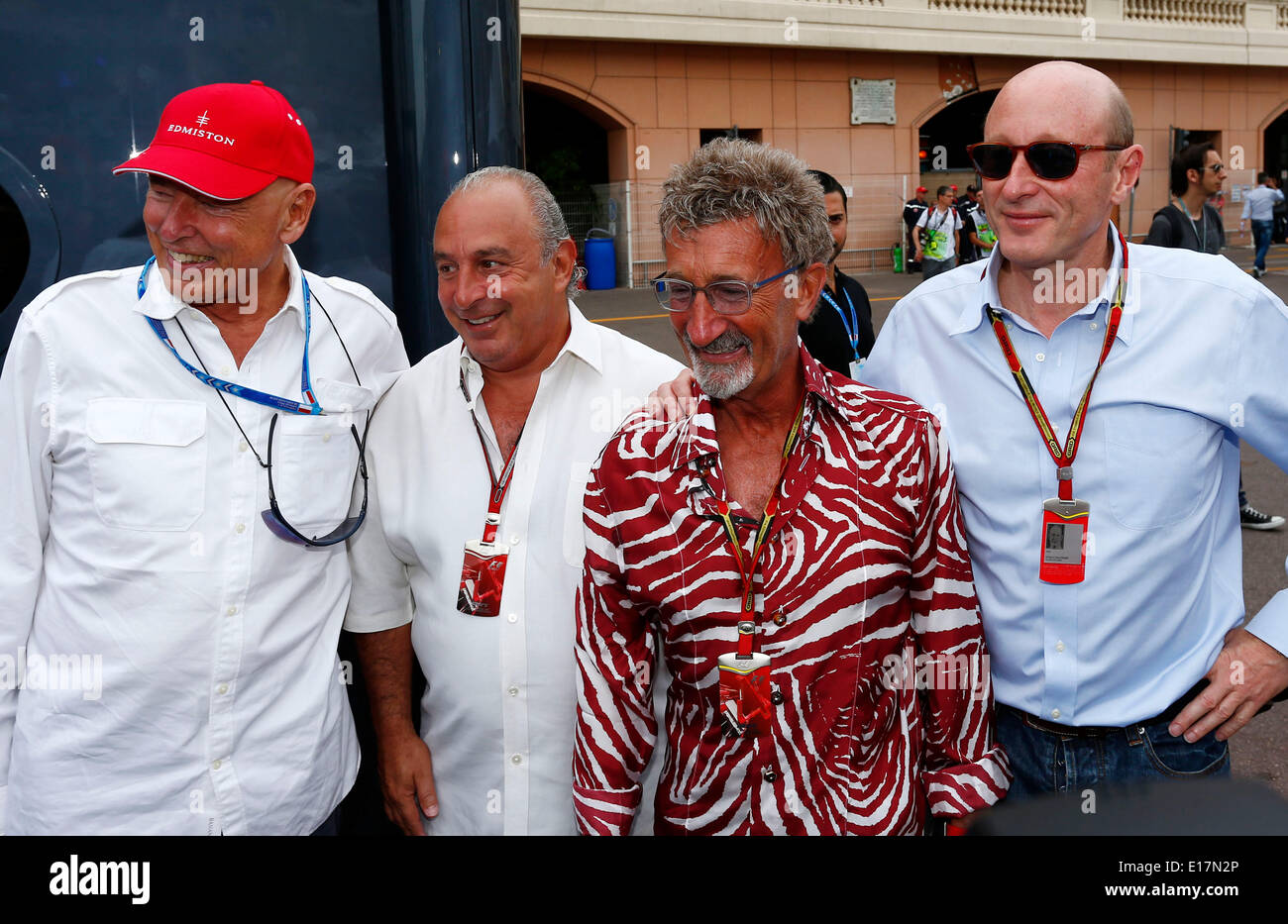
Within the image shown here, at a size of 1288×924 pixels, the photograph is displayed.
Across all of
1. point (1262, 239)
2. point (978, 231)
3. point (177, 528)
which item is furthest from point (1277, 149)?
point (177, 528)

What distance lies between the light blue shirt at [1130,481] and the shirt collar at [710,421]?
314mm

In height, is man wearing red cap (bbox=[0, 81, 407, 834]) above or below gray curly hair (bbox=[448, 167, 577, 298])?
below

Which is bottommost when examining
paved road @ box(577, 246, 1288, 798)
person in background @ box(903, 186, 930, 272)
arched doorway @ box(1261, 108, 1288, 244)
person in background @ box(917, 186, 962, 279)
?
paved road @ box(577, 246, 1288, 798)

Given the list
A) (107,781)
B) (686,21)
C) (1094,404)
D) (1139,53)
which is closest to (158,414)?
(107,781)

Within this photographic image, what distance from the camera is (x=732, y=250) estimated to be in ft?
6.31

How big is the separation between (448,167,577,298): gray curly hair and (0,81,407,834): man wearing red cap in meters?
0.39

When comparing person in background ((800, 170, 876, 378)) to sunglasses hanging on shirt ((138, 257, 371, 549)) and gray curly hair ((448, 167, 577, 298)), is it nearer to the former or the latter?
gray curly hair ((448, 167, 577, 298))

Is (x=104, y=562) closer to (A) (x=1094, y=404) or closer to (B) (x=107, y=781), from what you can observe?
(B) (x=107, y=781)

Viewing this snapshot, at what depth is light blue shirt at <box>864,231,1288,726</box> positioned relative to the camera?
2.04m

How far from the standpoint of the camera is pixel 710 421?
6.57ft

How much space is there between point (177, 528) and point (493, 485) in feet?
2.03

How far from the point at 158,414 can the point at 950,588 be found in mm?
1532

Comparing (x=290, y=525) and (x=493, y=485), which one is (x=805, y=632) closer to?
(x=493, y=485)

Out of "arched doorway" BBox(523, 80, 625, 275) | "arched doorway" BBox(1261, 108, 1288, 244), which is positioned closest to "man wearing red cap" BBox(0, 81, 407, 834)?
"arched doorway" BBox(523, 80, 625, 275)
